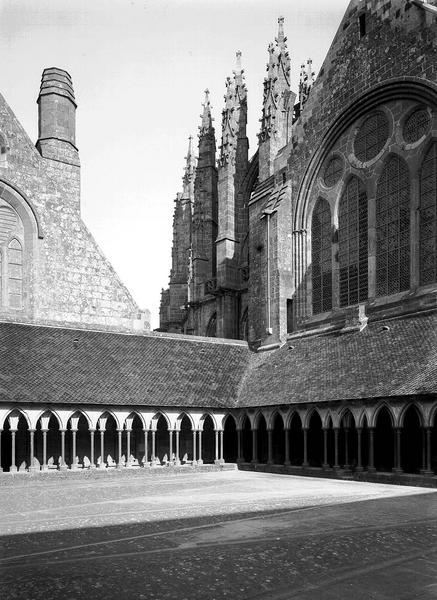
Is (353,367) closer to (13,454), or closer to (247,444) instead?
(247,444)

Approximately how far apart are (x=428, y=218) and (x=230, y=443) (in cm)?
1322

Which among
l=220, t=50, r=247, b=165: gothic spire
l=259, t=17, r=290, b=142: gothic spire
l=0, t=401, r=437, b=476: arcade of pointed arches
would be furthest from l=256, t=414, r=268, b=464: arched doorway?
l=220, t=50, r=247, b=165: gothic spire

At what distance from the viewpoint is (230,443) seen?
32969 mm

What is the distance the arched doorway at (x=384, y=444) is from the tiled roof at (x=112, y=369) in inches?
260

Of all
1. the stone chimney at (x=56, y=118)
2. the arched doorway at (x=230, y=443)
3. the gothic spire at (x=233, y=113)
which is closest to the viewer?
the arched doorway at (x=230, y=443)

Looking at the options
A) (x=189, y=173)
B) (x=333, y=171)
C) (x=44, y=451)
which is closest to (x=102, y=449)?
(x=44, y=451)

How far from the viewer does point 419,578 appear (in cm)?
907

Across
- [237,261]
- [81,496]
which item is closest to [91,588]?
[81,496]

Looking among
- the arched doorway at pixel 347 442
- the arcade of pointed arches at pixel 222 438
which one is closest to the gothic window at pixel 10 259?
the arcade of pointed arches at pixel 222 438

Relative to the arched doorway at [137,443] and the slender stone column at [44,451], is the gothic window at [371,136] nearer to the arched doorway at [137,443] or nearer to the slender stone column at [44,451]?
the arched doorway at [137,443]

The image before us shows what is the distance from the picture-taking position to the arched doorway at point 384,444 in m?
26.0

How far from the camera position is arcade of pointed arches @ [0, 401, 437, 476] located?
2431cm

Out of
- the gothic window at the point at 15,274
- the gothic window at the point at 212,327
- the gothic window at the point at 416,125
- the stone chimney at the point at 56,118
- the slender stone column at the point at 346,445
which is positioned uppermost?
the stone chimney at the point at 56,118

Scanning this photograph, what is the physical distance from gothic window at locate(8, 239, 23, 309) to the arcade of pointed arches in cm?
706
